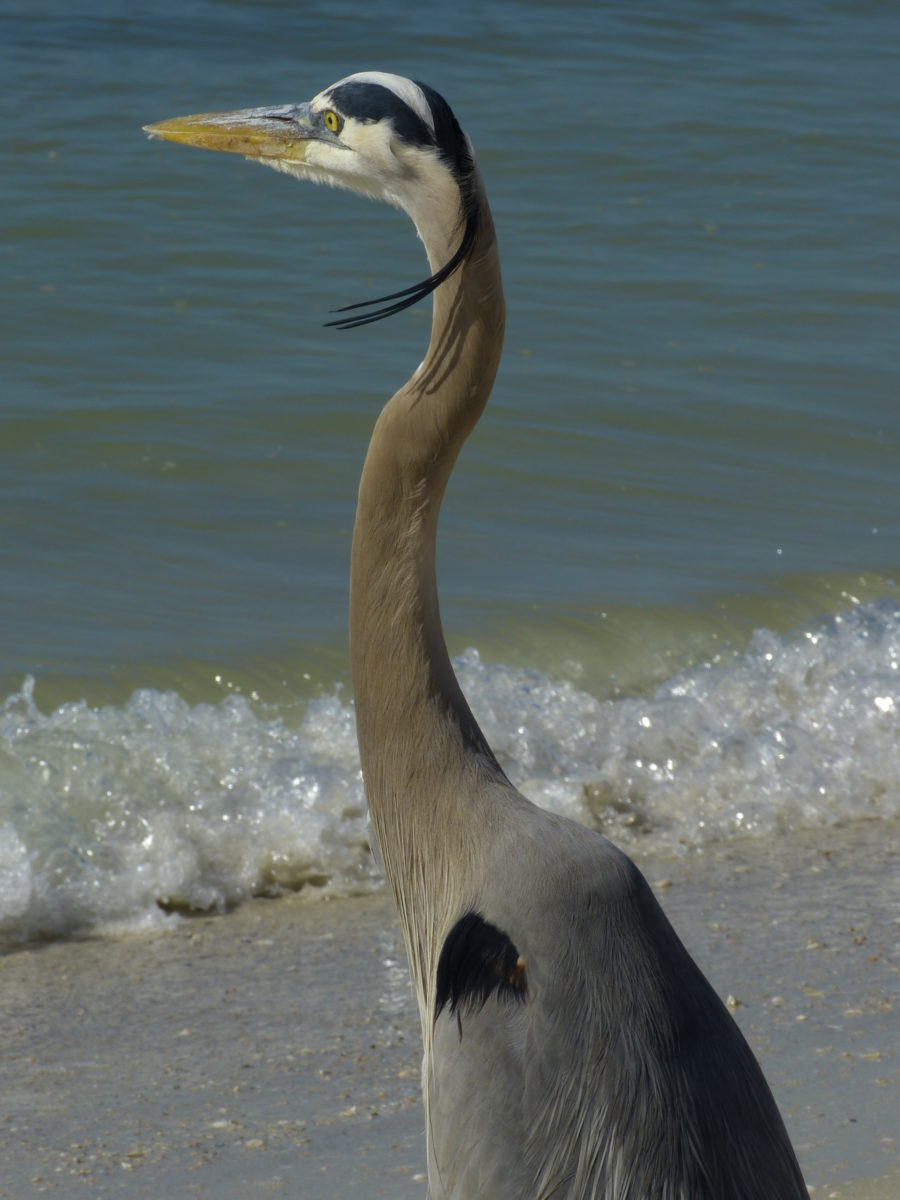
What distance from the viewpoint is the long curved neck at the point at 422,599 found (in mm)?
2750

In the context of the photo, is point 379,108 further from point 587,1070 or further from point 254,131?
point 587,1070

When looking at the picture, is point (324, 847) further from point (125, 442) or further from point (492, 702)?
point (125, 442)

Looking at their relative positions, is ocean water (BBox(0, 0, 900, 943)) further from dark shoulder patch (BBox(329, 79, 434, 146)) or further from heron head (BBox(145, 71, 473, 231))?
dark shoulder patch (BBox(329, 79, 434, 146))

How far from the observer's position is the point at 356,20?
13938 mm

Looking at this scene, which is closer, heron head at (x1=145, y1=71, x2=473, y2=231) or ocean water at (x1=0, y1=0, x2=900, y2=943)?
heron head at (x1=145, y1=71, x2=473, y2=231)

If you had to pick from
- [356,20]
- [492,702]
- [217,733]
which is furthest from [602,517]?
[356,20]

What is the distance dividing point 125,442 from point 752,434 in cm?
311

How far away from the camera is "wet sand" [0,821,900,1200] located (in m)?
3.62

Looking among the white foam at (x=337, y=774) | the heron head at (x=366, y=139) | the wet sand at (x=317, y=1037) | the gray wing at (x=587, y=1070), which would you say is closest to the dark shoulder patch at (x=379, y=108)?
the heron head at (x=366, y=139)

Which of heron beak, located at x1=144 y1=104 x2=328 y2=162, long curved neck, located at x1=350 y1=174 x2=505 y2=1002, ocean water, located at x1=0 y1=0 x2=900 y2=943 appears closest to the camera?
long curved neck, located at x1=350 y1=174 x2=505 y2=1002

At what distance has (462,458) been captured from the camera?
8234mm

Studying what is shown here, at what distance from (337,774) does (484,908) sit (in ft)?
9.34

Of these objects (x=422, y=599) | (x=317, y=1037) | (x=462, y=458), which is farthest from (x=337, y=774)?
(x=462, y=458)

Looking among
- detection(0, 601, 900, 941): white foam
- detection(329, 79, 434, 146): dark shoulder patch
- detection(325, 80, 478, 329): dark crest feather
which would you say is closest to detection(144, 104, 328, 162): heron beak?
detection(329, 79, 434, 146): dark shoulder patch
